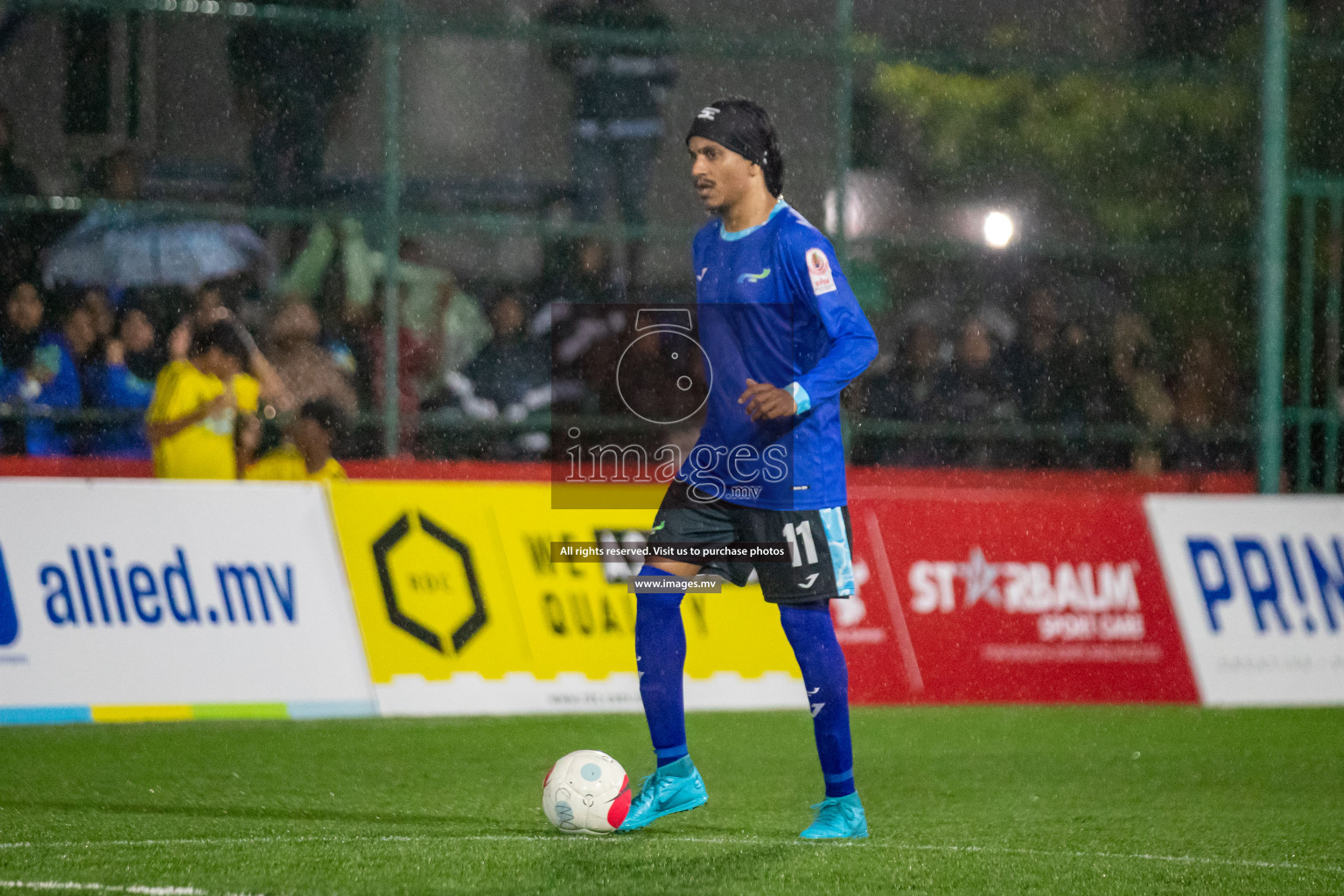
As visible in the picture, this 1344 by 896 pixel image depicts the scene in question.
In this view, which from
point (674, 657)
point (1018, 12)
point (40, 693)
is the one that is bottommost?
point (40, 693)

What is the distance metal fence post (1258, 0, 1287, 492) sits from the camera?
1214 centimetres

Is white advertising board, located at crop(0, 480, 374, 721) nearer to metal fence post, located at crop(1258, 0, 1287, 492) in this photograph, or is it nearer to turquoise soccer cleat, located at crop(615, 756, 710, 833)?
turquoise soccer cleat, located at crop(615, 756, 710, 833)

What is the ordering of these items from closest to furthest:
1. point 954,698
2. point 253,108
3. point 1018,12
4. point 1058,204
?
1. point 954,698
2. point 253,108
3. point 1018,12
4. point 1058,204

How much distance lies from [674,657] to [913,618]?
4.17 metres

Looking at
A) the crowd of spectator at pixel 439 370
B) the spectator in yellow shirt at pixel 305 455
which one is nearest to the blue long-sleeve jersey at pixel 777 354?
the spectator in yellow shirt at pixel 305 455

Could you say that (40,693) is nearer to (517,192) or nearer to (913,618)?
(913,618)

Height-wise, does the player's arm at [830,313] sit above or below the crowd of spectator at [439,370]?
above

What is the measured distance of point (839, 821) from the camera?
546 centimetres

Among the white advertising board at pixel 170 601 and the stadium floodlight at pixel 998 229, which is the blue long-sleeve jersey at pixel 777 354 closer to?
the white advertising board at pixel 170 601

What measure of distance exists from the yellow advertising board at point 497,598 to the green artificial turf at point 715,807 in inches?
14.3

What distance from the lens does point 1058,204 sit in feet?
52.1

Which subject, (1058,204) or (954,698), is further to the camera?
(1058,204)

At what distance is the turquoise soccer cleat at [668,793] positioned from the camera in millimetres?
5471

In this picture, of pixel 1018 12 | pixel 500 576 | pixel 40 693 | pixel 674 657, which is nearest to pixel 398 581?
pixel 500 576
